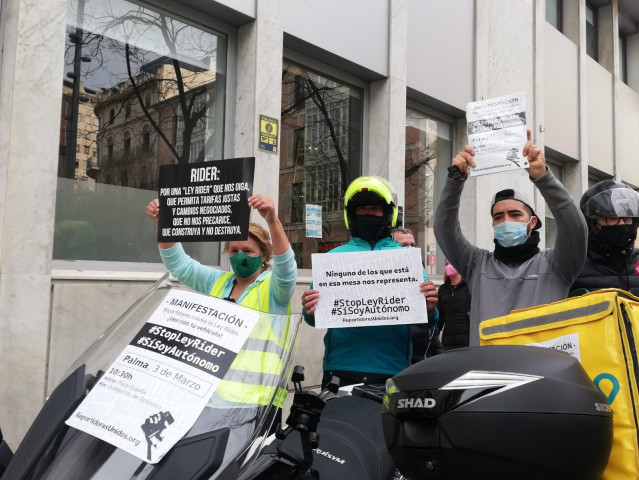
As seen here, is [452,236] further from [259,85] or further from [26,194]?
[259,85]

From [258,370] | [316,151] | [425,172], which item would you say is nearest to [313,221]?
[316,151]

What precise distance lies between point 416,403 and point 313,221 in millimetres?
5994

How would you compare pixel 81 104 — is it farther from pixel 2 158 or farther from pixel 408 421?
pixel 408 421

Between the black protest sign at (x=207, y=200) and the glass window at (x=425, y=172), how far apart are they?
19.2ft

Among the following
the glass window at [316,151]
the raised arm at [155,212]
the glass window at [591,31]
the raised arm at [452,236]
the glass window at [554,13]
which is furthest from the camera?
the glass window at [591,31]

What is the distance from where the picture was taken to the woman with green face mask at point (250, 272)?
2.71 metres

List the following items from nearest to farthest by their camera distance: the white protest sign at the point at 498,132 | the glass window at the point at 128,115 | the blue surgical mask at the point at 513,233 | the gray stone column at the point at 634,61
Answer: the blue surgical mask at the point at 513,233 → the white protest sign at the point at 498,132 → the glass window at the point at 128,115 → the gray stone column at the point at 634,61

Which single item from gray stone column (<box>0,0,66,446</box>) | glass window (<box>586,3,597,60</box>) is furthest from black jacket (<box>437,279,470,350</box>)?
glass window (<box>586,3,597,60</box>)

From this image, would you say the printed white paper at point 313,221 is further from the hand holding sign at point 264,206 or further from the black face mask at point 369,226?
the hand holding sign at point 264,206

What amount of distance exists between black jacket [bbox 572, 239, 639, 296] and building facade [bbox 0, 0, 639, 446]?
11.7 ft

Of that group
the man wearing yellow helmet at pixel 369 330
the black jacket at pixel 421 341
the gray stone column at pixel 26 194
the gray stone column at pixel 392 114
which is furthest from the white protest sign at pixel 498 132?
the gray stone column at pixel 392 114

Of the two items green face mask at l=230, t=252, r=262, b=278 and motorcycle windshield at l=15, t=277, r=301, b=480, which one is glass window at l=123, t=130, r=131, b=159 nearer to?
green face mask at l=230, t=252, r=262, b=278

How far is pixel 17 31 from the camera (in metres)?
4.45

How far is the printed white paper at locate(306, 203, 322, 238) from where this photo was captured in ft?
23.8
